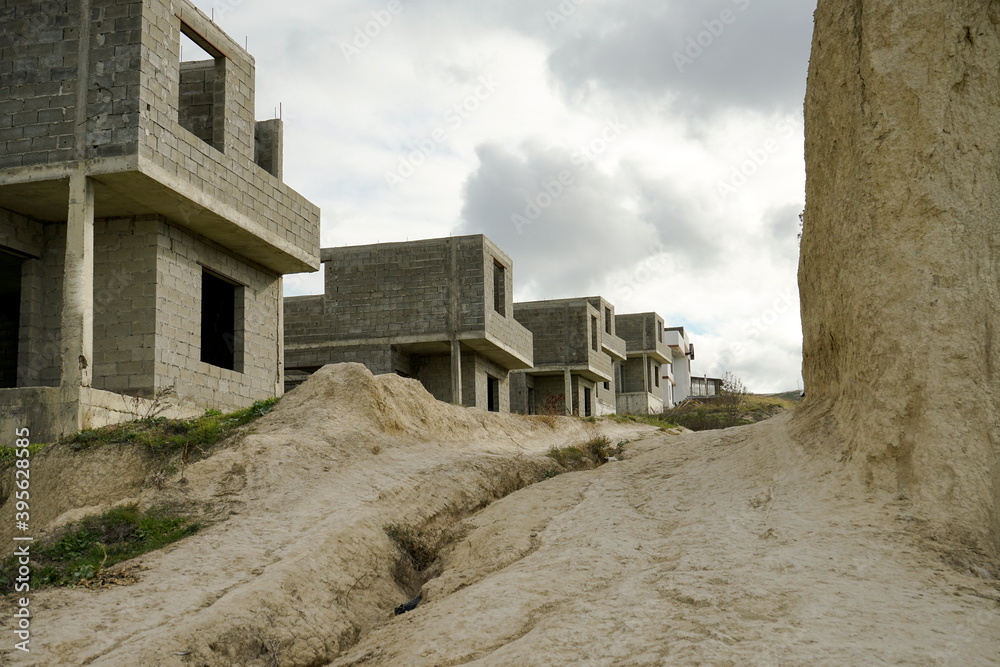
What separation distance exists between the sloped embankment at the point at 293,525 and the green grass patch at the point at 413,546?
0.09 meters

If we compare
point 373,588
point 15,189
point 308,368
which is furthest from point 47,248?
point 308,368

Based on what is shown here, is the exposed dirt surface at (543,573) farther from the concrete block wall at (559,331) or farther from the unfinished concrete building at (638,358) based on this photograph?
the unfinished concrete building at (638,358)

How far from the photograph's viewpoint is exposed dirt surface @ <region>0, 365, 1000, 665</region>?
4.09m

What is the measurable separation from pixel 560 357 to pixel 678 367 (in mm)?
28395

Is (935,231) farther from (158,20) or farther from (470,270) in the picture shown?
(470,270)

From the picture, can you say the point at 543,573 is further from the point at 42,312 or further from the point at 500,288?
the point at 500,288

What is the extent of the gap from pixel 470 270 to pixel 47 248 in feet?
37.7

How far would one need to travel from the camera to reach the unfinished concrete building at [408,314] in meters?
22.5

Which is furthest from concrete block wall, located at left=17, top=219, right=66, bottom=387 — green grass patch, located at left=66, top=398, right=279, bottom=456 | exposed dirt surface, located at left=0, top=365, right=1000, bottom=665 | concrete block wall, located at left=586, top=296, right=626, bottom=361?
concrete block wall, located at left=586, top=296, right=626, bottom=361

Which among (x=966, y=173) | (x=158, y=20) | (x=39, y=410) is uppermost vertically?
(x=158, y=20)

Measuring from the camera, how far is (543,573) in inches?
214

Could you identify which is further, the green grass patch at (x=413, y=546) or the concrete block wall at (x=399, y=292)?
the concrete block wall at (x=399, y=292)

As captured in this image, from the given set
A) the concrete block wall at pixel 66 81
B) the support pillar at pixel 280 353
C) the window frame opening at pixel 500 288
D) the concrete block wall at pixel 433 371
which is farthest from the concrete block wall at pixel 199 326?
the window frame opening at pixel 500 288

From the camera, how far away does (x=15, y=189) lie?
1166 cm
